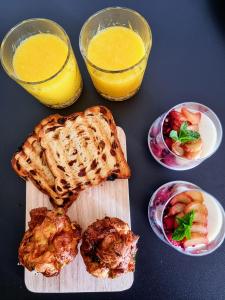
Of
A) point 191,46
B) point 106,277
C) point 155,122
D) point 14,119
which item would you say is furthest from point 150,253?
point 191,46

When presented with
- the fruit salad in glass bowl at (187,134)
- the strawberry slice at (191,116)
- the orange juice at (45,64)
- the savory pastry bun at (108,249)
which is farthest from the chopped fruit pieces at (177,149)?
the orange juice at (45,64)

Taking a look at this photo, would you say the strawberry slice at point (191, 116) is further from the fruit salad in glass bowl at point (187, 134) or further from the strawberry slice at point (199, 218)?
the strawberry slice at point (199, 218)

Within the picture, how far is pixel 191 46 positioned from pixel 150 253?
34.5 inches

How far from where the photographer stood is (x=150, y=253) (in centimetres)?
145

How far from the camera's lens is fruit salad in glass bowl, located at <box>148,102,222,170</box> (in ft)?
4.33

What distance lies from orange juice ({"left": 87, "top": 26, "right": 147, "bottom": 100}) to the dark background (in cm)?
20

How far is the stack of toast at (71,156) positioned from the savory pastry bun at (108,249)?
167 millimetres

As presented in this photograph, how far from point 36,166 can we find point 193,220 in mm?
593

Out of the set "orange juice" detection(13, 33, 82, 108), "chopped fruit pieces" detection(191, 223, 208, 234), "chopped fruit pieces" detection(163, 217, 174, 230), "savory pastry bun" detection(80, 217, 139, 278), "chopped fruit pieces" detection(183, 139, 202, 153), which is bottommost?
"savory pastry bun" detection(80, 217, 139, 278)

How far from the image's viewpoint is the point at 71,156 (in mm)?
1331

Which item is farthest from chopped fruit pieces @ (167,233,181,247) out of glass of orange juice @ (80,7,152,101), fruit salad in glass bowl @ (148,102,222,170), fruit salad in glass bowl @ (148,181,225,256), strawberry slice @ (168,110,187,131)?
glass of orange juice @ (80,7,152,101)

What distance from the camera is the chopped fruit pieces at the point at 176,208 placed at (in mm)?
1306

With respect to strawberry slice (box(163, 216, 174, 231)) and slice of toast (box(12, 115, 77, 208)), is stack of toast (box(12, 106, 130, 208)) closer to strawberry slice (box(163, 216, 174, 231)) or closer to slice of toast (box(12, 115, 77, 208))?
slice of toast (box(12, 115, 77, 208))

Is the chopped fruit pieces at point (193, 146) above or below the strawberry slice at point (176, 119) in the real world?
below
